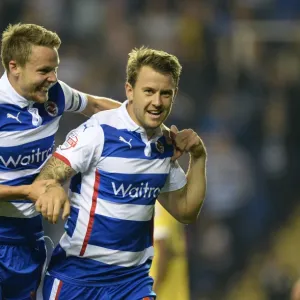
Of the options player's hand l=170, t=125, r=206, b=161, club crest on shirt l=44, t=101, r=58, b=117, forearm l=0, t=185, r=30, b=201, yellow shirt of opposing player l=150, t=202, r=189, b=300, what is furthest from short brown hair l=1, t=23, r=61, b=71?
yellow shirt of opposing player l=150, t=202, r=189, b=300

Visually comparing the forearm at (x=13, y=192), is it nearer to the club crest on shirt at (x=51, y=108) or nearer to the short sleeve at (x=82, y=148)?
the short sleeve at (x=82, y=148)

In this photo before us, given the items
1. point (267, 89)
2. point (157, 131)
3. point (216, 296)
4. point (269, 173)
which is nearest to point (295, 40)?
point (267, 89)

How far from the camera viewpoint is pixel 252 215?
10.3m

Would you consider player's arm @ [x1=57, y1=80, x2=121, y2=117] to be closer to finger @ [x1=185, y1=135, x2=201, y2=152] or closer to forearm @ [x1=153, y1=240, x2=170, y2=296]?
finger @ [x1=185, y1=135, x2=201, y2=152]

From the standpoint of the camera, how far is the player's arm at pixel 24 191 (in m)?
4.30

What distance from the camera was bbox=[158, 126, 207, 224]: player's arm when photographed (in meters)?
4.82

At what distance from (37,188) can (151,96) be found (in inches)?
25.7

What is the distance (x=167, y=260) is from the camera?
20.1ft

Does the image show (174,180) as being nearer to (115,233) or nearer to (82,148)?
(115,233)

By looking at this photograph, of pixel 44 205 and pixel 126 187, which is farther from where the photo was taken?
pixel 126 187

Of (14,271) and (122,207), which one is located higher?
(122,207)

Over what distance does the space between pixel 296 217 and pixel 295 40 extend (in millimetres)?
1871

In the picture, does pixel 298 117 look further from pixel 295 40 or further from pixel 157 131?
pixel 157 131

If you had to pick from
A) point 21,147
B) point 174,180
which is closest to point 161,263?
point 174,180
